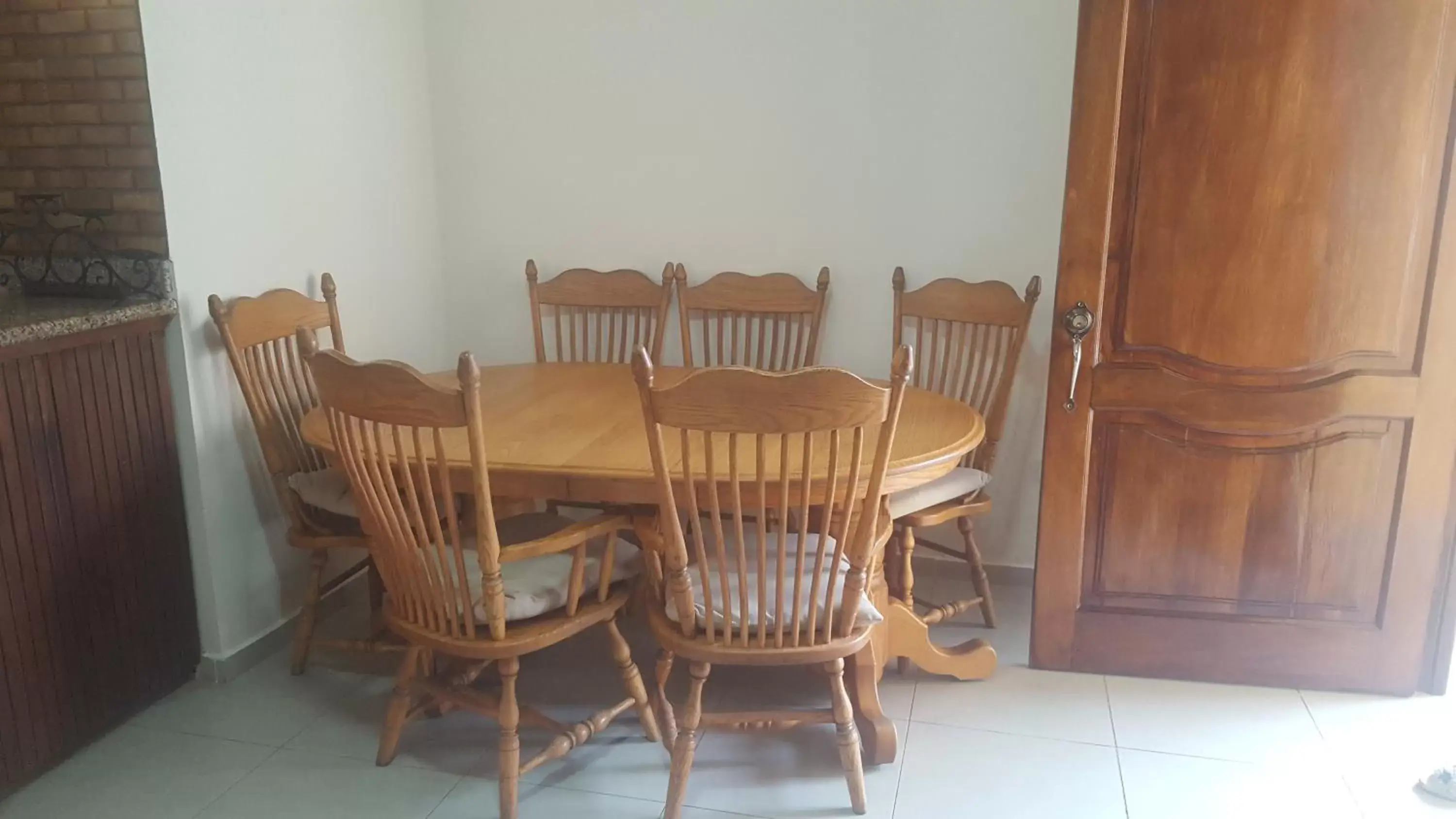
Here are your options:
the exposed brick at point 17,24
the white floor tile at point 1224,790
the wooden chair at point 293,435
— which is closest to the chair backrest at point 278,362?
the wooden chair at point 293,435

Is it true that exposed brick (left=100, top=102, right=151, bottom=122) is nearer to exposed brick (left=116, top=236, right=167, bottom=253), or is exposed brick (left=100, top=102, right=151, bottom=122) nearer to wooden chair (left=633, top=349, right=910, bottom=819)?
exposed brick (left=116, top=236, right=167, bottom=253)

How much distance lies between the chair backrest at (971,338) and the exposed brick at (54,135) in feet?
7.00

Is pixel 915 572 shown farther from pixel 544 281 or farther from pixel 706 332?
pixel 544 281

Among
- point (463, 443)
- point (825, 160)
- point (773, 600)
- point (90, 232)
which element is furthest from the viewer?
point (825, 160)

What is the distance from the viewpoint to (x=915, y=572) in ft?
10.9

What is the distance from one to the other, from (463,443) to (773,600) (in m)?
0.74

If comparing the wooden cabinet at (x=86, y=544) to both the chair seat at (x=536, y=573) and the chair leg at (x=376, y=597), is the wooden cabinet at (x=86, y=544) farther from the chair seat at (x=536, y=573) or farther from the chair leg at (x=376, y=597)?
the chair seat at (x=536, y=573)

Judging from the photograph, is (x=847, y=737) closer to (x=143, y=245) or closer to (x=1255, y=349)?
(x=1255, y=349)

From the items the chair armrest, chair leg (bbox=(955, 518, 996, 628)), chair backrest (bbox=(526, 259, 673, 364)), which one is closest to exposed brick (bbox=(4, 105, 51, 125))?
chair backrest (bbox=(526, 259, 673, 364))

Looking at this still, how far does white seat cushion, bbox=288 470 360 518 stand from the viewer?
2.49 meters

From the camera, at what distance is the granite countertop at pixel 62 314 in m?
2.07

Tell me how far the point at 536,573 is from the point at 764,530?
22.3 inches

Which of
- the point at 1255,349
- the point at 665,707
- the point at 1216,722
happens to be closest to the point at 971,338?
the point at 1255,349

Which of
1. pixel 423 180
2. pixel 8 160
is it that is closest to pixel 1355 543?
pixel 423 180
